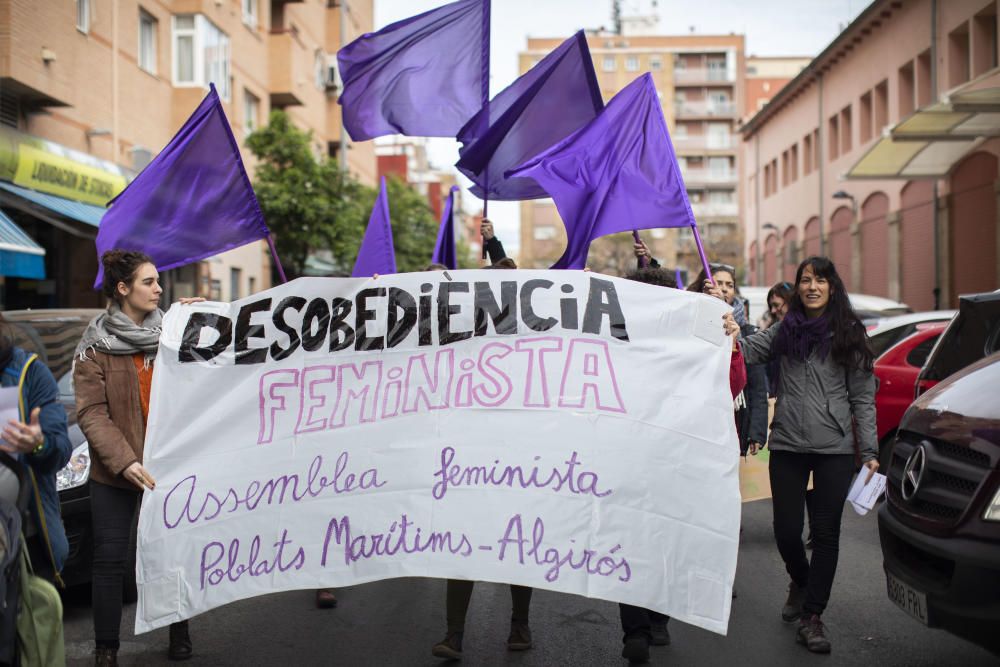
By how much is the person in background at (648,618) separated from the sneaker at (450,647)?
783 mm

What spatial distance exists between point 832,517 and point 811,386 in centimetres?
66

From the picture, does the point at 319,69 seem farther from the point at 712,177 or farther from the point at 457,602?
the point at 712,177

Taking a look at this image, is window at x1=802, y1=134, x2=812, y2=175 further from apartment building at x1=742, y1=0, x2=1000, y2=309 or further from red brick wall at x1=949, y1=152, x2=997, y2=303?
red brick wall at x1=949, y1=152, x2=997, y2=303

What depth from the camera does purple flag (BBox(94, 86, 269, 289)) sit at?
5.58 m

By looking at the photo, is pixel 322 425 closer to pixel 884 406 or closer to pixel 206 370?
pixel 206 370

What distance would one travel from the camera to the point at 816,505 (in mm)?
5281

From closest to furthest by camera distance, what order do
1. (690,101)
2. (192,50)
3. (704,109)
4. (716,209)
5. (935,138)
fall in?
(935,138) → (192,50) → (716,209) → (704,109) → (690,101)

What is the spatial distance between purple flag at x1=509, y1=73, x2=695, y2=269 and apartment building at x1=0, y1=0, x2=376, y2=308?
957cm

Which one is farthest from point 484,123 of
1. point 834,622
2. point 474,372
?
point 834,622

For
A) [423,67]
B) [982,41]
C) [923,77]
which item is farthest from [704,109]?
[423,67]

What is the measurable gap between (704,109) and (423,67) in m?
82.9

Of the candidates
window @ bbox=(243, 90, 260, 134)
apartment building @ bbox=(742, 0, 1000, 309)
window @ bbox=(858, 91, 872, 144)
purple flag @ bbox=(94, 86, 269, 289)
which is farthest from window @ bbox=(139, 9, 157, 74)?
window @ bbox=(858, 91, 872, 144)

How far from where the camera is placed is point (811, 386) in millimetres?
5344

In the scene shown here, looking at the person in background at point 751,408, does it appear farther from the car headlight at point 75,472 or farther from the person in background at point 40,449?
the person in background at point 40,449
